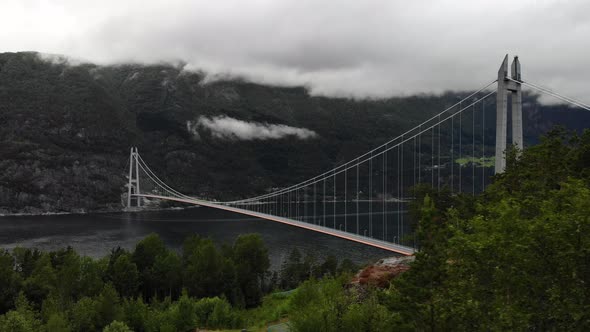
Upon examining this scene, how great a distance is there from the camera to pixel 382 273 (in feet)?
80.2

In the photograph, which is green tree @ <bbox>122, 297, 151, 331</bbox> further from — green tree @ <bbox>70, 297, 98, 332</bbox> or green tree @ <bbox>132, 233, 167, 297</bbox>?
green tree @ <bbox>132, 233, 167, 297</bbox>

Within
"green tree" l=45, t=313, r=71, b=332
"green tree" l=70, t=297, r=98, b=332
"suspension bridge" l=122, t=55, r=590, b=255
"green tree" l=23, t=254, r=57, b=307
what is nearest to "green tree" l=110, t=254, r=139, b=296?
"green tree" l=23, t=254, r=57, b=307

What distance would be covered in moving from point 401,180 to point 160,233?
4579cm

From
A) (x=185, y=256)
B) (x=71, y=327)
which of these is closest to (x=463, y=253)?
(x=71, y=327)

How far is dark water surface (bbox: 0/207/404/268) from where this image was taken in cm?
6131

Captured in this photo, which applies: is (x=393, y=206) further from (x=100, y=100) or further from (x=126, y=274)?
(x=100, y=100)

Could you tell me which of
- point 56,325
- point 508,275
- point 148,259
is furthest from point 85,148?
point 508,275

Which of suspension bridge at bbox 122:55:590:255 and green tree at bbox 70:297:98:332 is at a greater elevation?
suspension bridge at bbox 122:55:590:255

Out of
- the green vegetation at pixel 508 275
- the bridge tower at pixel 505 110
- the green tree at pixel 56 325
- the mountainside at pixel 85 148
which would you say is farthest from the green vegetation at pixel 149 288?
the mountainside at pixel 85 148

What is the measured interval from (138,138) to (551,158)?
17429 cm

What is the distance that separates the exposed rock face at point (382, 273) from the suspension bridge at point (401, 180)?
494cm

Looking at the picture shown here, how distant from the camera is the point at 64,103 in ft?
545

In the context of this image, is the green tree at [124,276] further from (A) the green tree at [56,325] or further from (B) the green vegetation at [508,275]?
(B) the green vegetation at [508,275]

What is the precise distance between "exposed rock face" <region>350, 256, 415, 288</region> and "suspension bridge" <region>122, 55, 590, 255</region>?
494 cm
